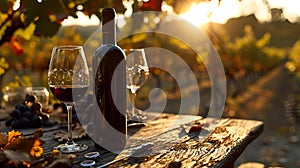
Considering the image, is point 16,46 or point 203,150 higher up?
point 16,46

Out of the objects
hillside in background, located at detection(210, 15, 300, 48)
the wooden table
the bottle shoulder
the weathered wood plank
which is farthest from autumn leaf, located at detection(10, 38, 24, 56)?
hillside in background, located at detection(210, 15, 300, 48)

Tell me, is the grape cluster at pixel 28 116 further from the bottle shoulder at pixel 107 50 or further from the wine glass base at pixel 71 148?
the bottle shoulder at pixel 107 50

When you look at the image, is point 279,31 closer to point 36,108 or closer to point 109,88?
point 36,108

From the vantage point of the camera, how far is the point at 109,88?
50.4 inches

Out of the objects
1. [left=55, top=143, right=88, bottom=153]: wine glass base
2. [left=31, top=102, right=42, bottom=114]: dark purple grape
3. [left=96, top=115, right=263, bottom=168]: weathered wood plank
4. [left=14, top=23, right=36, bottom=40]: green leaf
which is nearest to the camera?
[left=96, top=115, right=263, bottom=168]: weathered wood plank

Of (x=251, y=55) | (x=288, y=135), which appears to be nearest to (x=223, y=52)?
(x=251, y=55)

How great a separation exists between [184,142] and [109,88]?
1.09 feet

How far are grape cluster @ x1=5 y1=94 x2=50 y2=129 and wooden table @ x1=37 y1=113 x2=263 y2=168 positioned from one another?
15 cm

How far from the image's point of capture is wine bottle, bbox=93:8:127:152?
1.27 m

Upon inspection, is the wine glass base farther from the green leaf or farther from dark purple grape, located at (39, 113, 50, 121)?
the green leaf

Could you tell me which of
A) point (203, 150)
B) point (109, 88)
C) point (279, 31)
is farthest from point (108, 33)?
point (279, 31)

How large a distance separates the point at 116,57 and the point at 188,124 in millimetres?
614

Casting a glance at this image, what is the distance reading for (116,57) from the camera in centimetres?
129

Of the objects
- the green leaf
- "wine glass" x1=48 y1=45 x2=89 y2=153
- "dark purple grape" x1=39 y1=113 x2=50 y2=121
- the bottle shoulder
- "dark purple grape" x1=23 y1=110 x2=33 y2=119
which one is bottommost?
"dark purple grape" x1=39 y1=113 x2=50 y2=121
